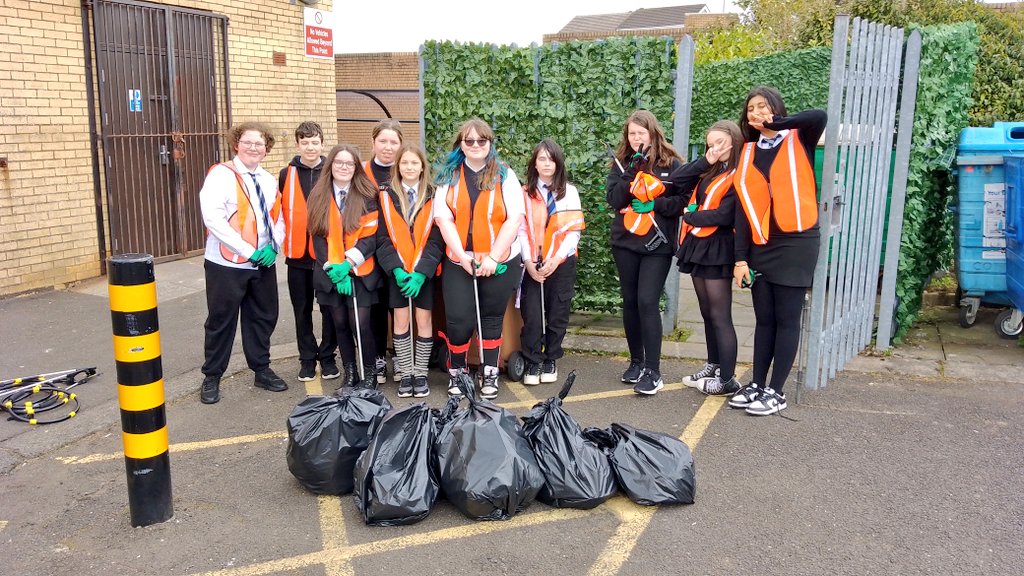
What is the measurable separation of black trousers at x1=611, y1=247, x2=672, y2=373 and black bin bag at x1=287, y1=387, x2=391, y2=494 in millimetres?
2104

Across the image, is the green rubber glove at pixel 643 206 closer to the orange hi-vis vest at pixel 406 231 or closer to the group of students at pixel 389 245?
the group of students at pixel 389 245

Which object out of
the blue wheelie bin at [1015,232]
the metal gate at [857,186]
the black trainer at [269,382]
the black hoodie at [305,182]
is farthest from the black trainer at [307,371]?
the blue wheelie bin at [1015,232]

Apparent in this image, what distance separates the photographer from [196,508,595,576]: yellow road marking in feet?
11.6

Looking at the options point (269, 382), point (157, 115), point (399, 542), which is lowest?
point (399, 542)

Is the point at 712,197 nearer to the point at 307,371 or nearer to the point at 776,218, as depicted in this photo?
the point at 776,218

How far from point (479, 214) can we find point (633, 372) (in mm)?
1572

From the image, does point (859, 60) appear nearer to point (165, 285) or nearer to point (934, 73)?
point (934, 73)

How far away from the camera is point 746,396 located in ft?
17.3

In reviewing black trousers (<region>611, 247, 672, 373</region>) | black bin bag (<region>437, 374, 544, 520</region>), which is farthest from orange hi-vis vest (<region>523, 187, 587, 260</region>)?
black bin bag (<region>437, 374, 544, 520</region>)

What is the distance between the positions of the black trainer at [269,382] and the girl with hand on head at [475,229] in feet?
4.03

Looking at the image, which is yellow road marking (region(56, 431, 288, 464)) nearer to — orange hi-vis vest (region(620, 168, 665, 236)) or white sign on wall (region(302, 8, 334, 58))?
orange hi-vis vest (region(620, 168, 665, 236))

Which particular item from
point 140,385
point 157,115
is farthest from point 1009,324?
point 157,115

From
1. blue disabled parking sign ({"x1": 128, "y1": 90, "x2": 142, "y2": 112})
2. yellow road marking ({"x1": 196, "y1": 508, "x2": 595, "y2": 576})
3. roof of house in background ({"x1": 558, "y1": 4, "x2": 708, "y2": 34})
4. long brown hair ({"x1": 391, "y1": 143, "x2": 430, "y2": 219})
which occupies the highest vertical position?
roof of house in background ({"x1": 558, "y1": 4, "x2": 708, "y2": 34})

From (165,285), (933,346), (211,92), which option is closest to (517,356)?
(933,346)
